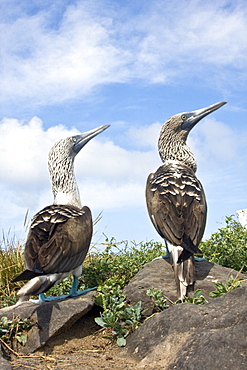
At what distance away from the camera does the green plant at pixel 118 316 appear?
4375 mm

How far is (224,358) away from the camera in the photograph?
3.20 metres

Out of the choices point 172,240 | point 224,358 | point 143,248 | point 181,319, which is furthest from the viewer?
point 143,248

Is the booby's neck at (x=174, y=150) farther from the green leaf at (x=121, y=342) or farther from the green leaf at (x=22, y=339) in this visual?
the green leaf at (x=22, y=339)

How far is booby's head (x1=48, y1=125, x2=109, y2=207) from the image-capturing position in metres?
5.98

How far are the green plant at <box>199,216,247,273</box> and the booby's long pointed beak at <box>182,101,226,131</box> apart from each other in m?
1.74

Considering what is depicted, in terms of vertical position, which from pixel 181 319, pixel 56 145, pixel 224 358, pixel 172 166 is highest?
pixel 56 145

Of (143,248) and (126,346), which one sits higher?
(143,248)

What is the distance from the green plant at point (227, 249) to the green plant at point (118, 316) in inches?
89.5

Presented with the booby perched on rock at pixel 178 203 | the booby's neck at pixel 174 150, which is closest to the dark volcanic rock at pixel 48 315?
the booby perched on rock at pixel 178 203

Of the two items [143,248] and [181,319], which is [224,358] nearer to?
[181,319]

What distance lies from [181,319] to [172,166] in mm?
3046

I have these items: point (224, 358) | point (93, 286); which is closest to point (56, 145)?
point (93, 286)

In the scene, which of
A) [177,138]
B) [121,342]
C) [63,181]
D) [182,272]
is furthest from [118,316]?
[177,138]

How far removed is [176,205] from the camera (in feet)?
17.6
